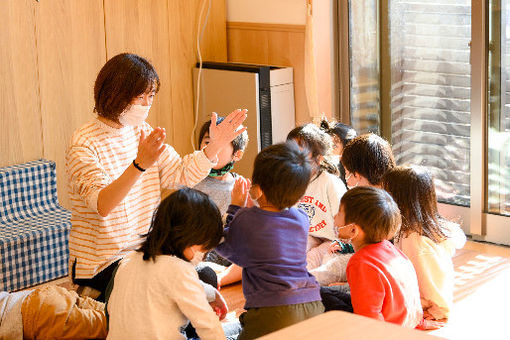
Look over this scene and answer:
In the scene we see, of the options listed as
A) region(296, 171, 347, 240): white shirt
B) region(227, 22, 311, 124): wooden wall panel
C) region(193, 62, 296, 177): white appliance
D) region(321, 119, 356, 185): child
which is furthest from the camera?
region(227, 22, 311, 124): wooden wall panel

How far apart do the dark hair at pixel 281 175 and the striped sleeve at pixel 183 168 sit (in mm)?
508

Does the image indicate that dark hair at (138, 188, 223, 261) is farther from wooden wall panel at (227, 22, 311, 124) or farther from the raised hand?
wooden wall panel at (227, 22, 311, 124)

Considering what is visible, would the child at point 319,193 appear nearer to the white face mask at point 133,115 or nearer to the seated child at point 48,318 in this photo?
the white face mask at point 133,115

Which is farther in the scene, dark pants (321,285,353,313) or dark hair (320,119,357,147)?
dark hair (320,119,357,147)

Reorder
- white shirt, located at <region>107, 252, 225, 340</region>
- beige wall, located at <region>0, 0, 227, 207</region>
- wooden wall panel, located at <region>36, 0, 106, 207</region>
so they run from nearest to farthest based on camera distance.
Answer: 1. white shirt, located at <region>107, 252, 225, 340</region>
2. beige wall, located at <region>0, 0, 227, 207</region>
3. wooden wall panel, located at <region>36, 0, 106, 207</region>

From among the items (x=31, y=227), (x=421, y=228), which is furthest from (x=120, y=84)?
(x=31, y=227)

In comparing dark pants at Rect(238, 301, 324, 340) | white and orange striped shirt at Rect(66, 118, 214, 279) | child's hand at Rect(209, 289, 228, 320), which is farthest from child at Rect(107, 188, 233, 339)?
white and orange striped shirt at Rect(66, 118, 214, 279)

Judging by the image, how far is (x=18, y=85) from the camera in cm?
398

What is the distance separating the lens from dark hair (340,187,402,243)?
8.12 ft

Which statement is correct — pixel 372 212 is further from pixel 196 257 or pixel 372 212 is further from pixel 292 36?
pixel 292 36

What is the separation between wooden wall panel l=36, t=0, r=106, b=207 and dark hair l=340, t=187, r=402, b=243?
6.95 ft

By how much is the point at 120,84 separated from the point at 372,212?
2.94 ft

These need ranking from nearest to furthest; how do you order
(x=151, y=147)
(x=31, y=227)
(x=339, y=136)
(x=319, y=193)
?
(x=151, y=147)
(x=319, y=193)
(x=339, y=136)
(x=31, y=227)

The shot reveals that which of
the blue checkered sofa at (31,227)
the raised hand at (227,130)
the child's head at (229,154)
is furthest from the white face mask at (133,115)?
the blue checkered sofa at (31,227)
